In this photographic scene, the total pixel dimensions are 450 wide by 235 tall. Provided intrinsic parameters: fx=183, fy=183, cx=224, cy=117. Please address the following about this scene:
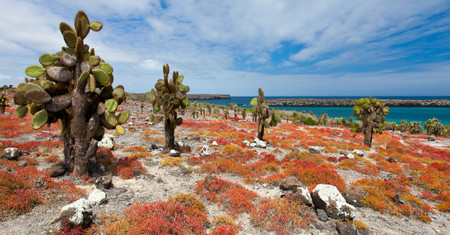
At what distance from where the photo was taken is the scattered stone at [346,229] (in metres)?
5.20

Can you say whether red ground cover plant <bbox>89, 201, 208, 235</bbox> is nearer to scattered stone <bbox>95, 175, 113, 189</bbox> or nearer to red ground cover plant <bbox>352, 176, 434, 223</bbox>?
scattered stone <bbox>95, 175, 113, 189</bbox>

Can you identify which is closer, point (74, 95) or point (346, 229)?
point (346, 229)

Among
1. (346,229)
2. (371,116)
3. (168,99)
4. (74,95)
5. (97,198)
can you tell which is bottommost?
(346,229)

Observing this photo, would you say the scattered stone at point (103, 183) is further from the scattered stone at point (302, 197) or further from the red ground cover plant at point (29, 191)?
the scattered stone at point (302, 197)

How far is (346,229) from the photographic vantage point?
5.25m

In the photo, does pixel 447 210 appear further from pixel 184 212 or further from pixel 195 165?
pixel 195 165

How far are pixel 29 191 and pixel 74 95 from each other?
12.0 feet

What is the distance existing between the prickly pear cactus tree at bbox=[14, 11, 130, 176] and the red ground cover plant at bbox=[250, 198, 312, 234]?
22.9 feet

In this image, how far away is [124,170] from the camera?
28.6ft

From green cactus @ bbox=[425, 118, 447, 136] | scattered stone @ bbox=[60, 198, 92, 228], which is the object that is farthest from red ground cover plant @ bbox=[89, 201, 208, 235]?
green cactus @ bbox=[425, 118, 447, 136]

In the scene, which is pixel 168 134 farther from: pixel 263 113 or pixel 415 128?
pixel 415 128

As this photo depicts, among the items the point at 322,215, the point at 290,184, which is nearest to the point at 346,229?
the point at 322,215

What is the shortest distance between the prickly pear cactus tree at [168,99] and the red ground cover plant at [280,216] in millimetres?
7953

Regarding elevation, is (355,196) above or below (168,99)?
below
